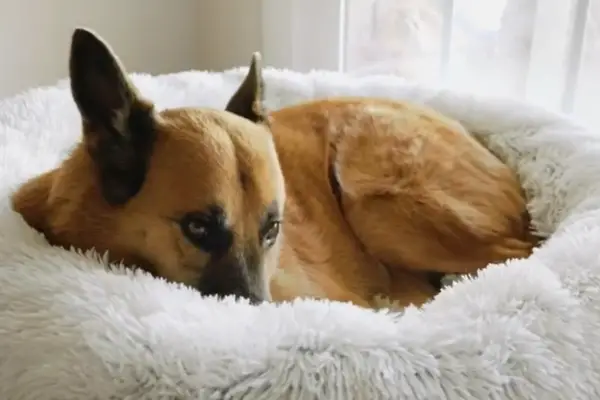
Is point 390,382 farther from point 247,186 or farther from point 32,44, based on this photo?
point 32,44

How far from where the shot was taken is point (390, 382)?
99 centimetres

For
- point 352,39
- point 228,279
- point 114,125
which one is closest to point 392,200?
point 228,279

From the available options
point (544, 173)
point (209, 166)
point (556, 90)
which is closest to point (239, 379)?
point (209, 166)

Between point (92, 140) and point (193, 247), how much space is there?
0.22 m

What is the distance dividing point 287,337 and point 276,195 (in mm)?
346

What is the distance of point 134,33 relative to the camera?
2.45 metres

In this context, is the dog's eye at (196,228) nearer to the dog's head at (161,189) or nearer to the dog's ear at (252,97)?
the dog's head at (161,189)

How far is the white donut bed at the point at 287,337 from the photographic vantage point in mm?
989

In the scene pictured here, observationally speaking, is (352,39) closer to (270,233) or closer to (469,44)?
(469,44)

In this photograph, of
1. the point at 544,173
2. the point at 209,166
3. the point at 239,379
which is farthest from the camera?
the point at 544,173

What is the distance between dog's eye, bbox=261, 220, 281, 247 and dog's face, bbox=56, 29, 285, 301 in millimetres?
10

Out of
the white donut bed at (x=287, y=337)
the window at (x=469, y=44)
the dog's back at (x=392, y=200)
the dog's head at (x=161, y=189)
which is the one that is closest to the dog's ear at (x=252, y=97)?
the dog's head at (x=161, y=189)

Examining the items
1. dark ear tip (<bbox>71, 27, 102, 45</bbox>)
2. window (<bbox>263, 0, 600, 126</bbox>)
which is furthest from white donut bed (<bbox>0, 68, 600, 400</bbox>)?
window (<bbox>263, 0, 600, 126</bbox>)

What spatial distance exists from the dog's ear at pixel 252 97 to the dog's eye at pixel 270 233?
211 millimetres
